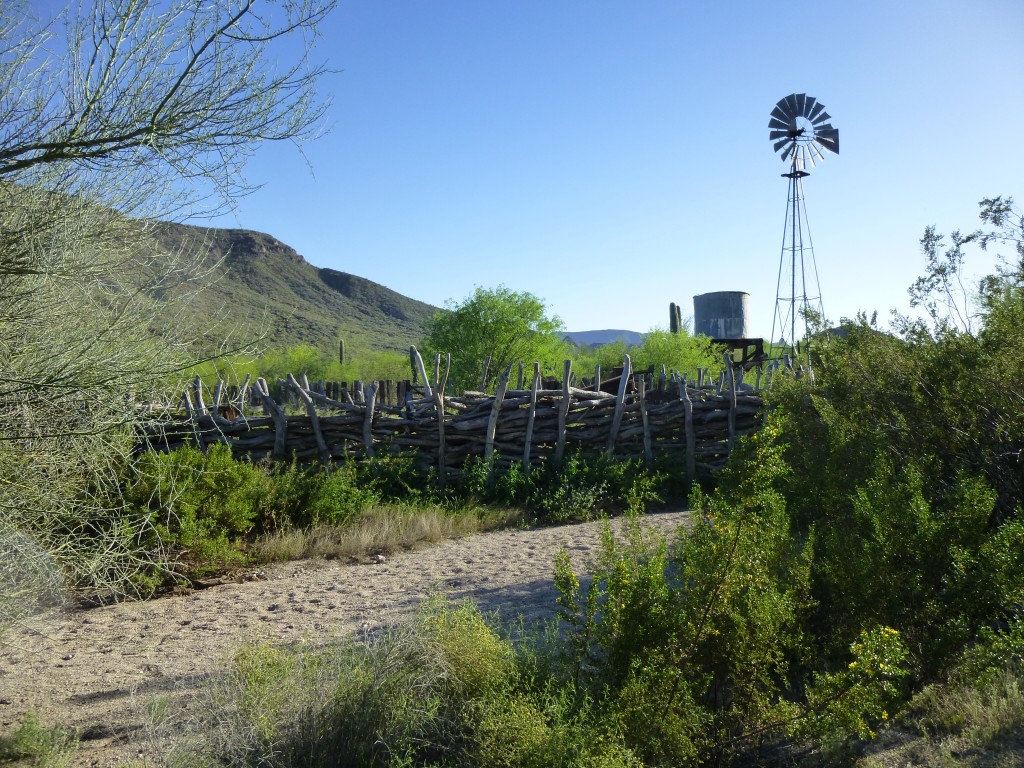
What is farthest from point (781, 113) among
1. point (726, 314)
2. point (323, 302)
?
point (323, 302)

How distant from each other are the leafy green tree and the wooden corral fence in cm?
1397

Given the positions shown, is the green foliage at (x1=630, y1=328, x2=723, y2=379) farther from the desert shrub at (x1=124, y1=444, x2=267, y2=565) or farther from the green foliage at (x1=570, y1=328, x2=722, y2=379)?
the desert shrub at (x1=124, y1=444, x2=267, y2=565)

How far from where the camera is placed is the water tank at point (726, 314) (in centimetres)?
2630

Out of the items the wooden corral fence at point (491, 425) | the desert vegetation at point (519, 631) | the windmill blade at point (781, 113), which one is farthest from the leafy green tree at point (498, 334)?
the desert vegetation at point (519, 631)

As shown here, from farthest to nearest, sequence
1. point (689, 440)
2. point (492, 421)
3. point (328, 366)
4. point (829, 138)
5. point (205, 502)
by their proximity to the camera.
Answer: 1. point (328, 366)
2. point (829, 138)
3. point (689, 440)
4. point (492, 421)
5. point (205, 502)

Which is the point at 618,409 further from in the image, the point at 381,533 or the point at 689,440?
the point at 381,533

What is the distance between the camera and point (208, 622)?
536 centimetres

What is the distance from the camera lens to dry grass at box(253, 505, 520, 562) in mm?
7211

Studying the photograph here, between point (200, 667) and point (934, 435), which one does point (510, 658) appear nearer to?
point (200, 667)

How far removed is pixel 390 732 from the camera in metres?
3.09

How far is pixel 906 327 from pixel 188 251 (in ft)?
16.4

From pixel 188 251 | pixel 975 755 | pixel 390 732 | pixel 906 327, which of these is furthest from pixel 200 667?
pixel 906 327

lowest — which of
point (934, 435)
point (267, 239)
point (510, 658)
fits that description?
point (510, 658)

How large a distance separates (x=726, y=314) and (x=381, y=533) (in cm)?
2106
